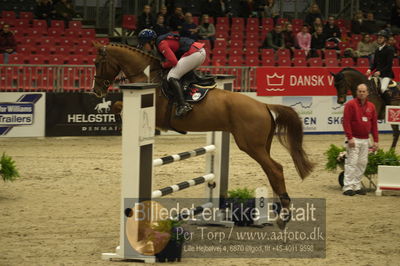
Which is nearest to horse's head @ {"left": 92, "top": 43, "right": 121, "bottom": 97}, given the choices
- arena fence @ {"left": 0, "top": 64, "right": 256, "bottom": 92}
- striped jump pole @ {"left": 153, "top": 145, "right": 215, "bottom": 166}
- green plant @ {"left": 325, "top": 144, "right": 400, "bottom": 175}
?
striped jump pole @ {"left": 153, "top": 145, "right": 215, "bottom": 166}

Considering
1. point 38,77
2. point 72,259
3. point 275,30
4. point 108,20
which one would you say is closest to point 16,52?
point 38,77

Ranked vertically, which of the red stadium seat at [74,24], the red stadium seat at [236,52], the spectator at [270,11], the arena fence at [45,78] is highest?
the spectator at [270,11]

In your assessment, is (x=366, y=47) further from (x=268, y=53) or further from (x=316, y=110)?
(x=316, y=110)

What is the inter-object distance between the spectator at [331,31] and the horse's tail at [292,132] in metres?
13.7

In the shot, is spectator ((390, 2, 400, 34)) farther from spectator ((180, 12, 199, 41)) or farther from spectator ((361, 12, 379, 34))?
spectator ((180, 12, 199, 41))

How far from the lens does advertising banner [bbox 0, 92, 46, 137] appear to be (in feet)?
53.6

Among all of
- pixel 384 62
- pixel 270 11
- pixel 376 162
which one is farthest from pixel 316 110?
pixel 270 11

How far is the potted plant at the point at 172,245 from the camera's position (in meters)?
8.01

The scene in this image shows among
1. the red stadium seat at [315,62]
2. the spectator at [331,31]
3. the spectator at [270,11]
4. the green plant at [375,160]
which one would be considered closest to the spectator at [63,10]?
the spectator at [270,11]

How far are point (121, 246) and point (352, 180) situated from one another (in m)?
5.10

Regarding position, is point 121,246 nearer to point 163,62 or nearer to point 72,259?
point 72,259

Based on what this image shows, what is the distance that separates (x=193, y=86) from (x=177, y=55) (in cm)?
53

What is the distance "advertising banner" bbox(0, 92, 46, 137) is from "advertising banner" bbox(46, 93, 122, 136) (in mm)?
206

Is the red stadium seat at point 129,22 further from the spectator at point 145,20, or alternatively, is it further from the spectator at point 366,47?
the spectator at point 366,47
